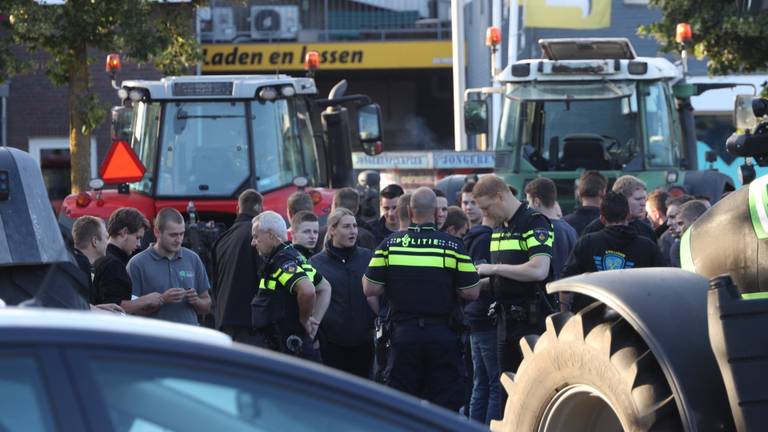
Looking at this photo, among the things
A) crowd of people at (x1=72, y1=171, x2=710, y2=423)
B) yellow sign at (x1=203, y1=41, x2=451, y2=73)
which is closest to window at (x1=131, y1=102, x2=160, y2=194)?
crowd of people at (x1=72, y1=171, x2=710, y2=423)

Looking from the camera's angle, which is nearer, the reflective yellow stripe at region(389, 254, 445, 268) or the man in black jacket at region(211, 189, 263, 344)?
the reflective yellow stripe at region(389, 254, 445, 268)

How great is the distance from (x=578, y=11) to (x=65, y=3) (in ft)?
36.5

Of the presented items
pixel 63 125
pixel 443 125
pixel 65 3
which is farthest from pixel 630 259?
pixel 443 125

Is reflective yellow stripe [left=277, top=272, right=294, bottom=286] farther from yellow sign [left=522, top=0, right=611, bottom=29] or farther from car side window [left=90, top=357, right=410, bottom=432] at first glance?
yellow sign [left=522, top=0, right=611, bottom=29]

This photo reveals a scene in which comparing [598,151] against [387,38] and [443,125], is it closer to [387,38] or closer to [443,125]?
[387,38]

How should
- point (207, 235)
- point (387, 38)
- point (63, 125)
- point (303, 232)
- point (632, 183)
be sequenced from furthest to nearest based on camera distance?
point (387, 38) → point (63, 125) → point (207, 235) → point (632, 183) → point (303, 232)

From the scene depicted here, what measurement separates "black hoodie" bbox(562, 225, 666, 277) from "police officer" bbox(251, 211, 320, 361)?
1.58 metres

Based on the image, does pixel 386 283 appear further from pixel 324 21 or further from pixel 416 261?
pixel 324 21

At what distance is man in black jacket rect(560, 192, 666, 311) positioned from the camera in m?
8.22

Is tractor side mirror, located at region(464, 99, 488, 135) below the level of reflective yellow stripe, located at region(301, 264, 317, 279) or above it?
below

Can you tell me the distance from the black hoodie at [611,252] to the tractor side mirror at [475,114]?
734cm

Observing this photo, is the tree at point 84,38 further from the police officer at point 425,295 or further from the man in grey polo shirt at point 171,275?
the police officer at point 425,295

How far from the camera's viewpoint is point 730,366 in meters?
4.45

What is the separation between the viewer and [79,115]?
18.3 meters
